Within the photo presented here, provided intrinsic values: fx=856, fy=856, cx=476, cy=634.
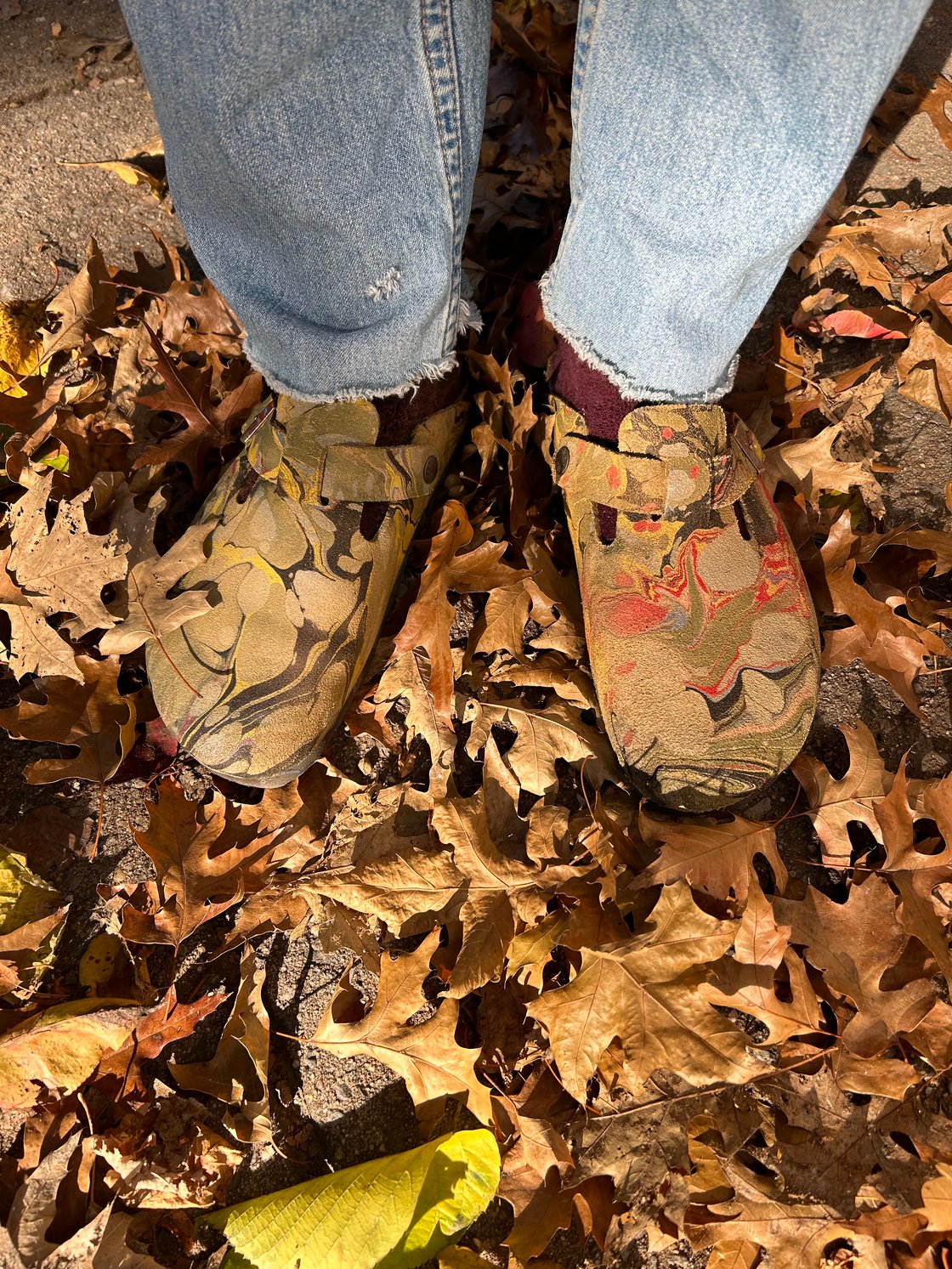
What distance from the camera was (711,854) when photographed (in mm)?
1240

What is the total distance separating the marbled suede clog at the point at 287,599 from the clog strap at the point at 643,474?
0.81 feet

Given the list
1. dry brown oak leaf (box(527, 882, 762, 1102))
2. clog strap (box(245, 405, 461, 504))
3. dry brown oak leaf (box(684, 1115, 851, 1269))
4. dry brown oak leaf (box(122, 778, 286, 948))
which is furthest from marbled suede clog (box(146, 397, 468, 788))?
dry brown oak leaf (box(684, 1115, 851, 1269))

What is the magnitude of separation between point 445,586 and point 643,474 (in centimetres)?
38

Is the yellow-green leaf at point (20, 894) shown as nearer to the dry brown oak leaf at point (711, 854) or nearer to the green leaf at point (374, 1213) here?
the green leaf at point (374, 1213)

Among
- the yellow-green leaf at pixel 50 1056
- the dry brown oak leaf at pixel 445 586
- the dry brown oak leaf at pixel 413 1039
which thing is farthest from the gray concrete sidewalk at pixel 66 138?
the dry brown oak leaf at pixel 413 1039

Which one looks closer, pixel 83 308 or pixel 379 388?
pixel 379 388

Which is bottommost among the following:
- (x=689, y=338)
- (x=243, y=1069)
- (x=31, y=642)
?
(x=243, y=1069)

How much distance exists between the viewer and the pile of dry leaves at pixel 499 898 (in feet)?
3.74

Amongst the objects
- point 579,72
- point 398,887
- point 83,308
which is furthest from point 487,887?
point 83,308

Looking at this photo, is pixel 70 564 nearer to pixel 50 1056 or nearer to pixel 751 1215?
pixel 50 1056

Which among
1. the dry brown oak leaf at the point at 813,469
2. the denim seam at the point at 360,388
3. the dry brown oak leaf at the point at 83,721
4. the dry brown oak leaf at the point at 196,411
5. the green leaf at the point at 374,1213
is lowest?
the green leaf at the point at 374,1213

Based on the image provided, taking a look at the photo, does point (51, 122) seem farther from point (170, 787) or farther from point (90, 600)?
point (170, 787)

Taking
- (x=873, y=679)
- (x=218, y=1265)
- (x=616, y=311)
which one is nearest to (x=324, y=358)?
(x=616, y=311)

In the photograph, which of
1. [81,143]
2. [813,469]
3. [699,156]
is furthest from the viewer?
[81,143]
